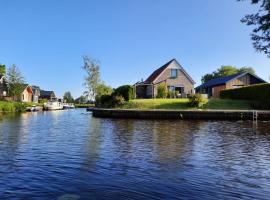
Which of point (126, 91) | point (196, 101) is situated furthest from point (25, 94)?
point (196, 101)

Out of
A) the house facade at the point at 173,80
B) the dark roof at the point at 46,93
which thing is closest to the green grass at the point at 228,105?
the house facade at the point at 173,80

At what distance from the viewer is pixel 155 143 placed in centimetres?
2298

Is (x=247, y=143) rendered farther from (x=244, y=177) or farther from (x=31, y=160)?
(x=31, y=160)

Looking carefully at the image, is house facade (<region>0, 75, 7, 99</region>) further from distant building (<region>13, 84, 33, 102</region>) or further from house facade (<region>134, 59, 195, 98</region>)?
house facade (<region>134, 59, 195, 98</region>)

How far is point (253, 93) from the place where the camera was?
189 feet

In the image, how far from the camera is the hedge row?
54.7 meters

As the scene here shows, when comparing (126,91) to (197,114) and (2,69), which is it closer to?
(197,114)

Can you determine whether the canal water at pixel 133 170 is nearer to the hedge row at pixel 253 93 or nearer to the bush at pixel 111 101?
the hedge row at pixel 253 93

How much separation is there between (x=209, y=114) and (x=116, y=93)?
18.5 metres

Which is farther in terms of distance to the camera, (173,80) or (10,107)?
(10,107)

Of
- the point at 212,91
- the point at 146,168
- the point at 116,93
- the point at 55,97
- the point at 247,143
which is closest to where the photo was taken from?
the point at 146,168

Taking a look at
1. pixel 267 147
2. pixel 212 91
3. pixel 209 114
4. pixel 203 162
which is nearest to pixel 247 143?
pixel 267 147

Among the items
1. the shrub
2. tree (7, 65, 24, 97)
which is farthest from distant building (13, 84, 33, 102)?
A: the shrub

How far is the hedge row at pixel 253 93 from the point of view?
54.7 metres
